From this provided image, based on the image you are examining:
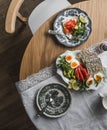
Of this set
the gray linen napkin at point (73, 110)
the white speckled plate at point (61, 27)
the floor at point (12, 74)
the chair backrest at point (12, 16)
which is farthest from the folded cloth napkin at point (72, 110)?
the floor at point (12, 74)

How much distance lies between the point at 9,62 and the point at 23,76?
637 millimetres

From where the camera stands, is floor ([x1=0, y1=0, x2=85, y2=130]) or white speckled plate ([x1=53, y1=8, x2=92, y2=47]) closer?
white speckled plate ([x1=53, y1=8, x2=92, y2=47])

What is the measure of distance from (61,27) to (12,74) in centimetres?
69

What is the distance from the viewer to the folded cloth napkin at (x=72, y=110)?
1.11 meters

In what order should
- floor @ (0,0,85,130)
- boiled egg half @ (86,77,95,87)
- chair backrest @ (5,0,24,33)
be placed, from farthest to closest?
floor @ (0,0,85,130), chair backrest @ (5,0,24,33), boiled egg half @ (86,77,95,87)

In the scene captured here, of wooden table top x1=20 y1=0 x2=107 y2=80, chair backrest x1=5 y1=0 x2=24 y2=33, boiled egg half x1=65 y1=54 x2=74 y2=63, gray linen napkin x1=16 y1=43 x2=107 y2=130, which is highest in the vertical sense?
chair backrest x1=5 y1=0 x2=24 y2=33

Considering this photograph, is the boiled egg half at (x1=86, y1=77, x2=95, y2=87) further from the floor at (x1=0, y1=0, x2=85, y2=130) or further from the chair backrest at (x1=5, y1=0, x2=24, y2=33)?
the floor at (x1=0, y1=0, x2=85, y2=130)

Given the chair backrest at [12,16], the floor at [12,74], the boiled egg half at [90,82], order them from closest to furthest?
the boiled egg half at [90,82]
the chair backrest at [12,16]
the floor at [12,74]

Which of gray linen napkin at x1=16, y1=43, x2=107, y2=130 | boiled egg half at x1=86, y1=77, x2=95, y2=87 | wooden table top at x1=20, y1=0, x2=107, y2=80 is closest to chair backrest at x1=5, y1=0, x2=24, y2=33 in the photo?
wooden table top at x1=20, y1=0, x2=107, y2=80

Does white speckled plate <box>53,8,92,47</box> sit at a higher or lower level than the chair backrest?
lower

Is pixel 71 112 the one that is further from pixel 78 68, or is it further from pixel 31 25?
pixel 31 25

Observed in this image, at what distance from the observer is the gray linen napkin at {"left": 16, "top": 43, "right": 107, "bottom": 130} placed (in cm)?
111

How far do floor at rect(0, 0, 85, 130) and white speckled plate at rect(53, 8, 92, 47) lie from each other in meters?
0.63

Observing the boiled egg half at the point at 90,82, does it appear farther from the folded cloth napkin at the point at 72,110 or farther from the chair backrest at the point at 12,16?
the chair backrest at the point at 12,16
